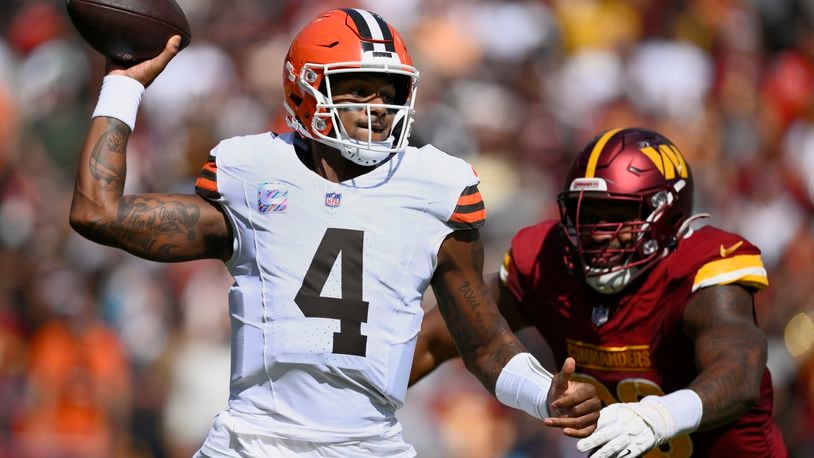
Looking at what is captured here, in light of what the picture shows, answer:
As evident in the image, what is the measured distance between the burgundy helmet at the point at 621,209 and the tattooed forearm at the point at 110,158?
1590 mm

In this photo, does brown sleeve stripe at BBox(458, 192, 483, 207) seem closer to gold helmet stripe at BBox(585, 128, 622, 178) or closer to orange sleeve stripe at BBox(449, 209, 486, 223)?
orange sleeve stripe at BBox(449, 209, 486, 223)

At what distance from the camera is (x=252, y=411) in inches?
136

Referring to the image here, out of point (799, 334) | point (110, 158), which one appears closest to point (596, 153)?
point (110, 158)

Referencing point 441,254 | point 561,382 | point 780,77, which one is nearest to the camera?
point 561,382

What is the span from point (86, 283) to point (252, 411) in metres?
4.92

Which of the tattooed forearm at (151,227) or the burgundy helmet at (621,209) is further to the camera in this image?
the burgundy helmet at (621,209)

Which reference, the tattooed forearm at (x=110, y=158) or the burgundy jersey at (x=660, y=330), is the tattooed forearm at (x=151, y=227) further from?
the burgundy jersey at (x=660, y=330)

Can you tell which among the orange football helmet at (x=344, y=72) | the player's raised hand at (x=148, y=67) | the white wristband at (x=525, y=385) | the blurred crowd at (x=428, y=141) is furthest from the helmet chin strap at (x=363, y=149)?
the blurred crowd at (x=428, y=141)

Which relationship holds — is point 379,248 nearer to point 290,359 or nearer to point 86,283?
point 290,359

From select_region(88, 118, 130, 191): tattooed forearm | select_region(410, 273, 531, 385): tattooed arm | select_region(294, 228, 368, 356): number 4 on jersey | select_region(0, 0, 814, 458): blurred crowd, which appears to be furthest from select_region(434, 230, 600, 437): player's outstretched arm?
select_region(0, 0, 814, 458): blurred crowd

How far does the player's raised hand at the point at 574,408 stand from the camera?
3322 millimetres

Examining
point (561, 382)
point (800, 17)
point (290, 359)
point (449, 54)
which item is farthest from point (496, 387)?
point (800, 17)

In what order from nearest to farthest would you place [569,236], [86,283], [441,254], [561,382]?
1. [561,382]
2. [441,254]
3. [569,236]
4. [86,283]

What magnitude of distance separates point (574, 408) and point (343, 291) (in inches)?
28.0
